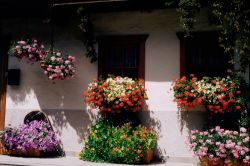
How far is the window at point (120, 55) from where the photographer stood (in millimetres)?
9539

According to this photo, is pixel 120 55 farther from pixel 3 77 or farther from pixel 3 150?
pixel 3 150

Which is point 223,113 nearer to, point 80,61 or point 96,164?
point 96,164

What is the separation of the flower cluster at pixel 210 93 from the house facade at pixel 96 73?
0.58 m

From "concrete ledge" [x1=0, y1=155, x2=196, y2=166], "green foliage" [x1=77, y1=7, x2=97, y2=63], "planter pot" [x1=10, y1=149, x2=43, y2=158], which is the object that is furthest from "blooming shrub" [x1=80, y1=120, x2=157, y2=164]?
"green foliage" [x1=77, y1=7, x2=97, y2=63]

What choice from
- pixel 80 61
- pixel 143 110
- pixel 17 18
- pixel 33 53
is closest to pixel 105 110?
pixel 143 110

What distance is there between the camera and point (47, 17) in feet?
31.2

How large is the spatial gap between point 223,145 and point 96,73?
372 centimetres

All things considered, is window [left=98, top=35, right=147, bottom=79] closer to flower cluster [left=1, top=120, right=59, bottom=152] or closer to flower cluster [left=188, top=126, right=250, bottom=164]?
flower cluster [left=1, top=120, right=59, bottom=152]

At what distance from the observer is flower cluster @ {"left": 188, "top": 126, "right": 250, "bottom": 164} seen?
7383 mm

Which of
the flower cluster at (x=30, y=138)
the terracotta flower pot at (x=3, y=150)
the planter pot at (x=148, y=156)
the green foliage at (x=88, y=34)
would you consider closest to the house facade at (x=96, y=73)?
the green foliage at (x=88, y=34)

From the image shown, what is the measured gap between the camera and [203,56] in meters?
9.16

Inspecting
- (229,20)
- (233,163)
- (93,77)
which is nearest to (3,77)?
(93,77)

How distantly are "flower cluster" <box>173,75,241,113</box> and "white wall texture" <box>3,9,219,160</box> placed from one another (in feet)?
1.99

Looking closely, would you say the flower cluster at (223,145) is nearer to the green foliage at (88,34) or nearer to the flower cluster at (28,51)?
the green foliage at (88,34)
